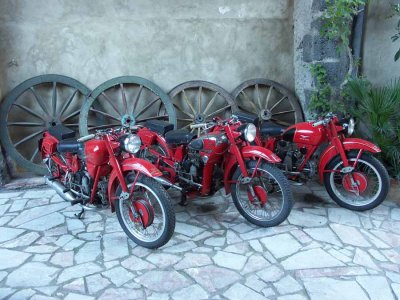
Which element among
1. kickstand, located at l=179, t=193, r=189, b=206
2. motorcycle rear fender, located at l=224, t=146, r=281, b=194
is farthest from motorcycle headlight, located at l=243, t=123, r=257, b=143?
kickstand, located at l=179, t=193, r=189, b=206

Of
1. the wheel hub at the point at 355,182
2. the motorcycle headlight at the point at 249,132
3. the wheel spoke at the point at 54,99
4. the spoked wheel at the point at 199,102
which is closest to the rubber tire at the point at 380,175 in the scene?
the wheel hub at the point at 355,182

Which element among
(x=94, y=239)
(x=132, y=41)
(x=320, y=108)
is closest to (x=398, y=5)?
(x=320, y=108)

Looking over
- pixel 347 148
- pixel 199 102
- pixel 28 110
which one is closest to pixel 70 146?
pixel 28 110

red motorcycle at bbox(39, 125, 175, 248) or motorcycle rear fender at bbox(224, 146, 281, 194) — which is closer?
red motorcycle at bbox(39, 125, 175, 248)

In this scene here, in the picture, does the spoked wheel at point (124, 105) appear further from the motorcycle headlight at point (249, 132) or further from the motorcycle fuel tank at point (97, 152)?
the motorcycle headlight at point (249, 132)

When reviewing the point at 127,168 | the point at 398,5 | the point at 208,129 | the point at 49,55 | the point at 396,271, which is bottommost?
the point at 396,271

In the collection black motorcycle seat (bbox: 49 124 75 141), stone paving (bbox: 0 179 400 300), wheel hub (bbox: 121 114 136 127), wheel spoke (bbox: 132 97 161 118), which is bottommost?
stone paving (bbox: 0 179 400 300)

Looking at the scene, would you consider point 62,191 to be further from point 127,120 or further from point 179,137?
point 127,120

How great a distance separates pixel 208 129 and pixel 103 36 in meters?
2.13

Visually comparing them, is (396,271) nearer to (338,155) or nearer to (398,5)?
(338,155)

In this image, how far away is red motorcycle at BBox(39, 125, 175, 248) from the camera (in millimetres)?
2865

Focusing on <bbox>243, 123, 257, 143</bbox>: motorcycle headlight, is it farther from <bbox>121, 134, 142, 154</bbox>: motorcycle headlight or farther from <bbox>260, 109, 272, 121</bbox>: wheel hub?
<bbox>260, 109, 272, 121</bbox>: wheel hub

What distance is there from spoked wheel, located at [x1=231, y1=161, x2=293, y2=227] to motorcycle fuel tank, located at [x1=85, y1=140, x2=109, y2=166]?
1.19m

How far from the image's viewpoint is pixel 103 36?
15.1ft
